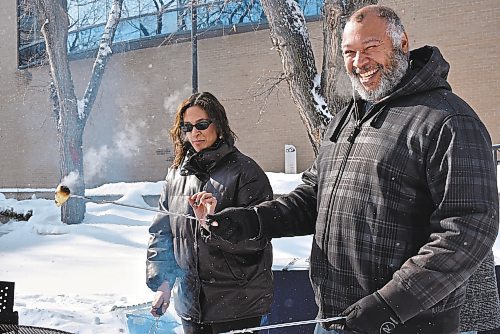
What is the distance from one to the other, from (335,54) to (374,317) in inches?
171

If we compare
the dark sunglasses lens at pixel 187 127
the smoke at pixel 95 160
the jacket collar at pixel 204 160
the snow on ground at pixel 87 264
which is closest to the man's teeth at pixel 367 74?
the jacket collar at pixel 204 160

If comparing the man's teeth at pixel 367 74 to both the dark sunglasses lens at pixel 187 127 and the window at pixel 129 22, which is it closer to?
the dark sunglasses lens at pixel 187 127

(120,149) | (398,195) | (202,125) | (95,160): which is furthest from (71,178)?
(398,195)

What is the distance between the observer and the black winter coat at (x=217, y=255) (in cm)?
262

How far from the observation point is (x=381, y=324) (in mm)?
1646

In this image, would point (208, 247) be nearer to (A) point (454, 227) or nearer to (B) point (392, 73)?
(B) point (392, 73)

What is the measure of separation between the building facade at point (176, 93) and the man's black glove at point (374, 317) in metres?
12.6

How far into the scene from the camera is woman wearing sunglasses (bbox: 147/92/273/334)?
2.62 m

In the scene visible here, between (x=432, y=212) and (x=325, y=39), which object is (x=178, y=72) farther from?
(x=432, y=212)

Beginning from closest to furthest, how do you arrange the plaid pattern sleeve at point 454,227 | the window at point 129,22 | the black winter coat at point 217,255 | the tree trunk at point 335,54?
1. the plaid pattern sleeve at point 454,227
2. the black winter coat at point 217,255
3. the tree trunk at point 335,54
4. the window at point 129,22

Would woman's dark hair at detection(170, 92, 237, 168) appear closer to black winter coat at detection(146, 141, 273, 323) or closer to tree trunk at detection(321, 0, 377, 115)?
black winter coat at detection(146, 141, 273, 323)

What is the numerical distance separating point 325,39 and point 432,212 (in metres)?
4.30

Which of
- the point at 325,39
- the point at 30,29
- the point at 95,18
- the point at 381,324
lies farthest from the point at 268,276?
the point at 30,29

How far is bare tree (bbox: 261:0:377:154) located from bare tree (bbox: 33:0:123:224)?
730 centimetres
